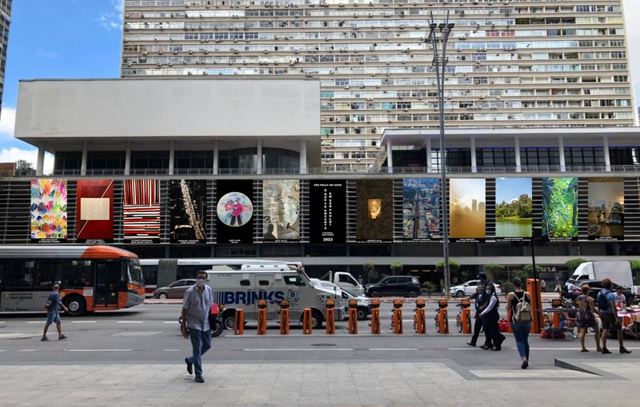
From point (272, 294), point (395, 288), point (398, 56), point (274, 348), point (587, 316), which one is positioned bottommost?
point (395, 288)

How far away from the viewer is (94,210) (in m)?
56.8

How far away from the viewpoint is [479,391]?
839 cm

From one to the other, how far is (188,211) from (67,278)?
107 feet

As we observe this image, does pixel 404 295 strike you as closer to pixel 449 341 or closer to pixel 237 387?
pixel 449 341

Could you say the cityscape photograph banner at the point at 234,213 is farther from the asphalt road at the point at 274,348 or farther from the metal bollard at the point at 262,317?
the metal bollard at the point at 262,317

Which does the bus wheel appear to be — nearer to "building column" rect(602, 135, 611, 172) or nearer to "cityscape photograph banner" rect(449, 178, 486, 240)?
"cityscape photograph banner" rect(449, 178, 486, 240)

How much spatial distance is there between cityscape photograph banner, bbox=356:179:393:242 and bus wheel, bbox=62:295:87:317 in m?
35.6

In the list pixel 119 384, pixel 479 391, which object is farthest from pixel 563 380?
pixel 119 384

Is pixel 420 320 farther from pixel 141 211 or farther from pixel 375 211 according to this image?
pixel 141 211

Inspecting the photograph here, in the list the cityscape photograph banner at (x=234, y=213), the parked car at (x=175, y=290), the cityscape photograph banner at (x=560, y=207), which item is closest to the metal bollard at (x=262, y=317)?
the parked car at (x=175, y=290)

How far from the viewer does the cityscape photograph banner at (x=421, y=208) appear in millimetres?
56844

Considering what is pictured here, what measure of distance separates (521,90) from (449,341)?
306ft

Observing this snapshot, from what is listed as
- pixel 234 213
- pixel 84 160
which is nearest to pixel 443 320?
pixel 234 213

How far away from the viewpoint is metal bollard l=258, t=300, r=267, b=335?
17188mm
